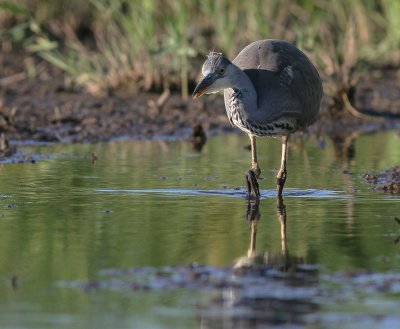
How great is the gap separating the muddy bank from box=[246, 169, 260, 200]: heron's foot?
3.77 meters

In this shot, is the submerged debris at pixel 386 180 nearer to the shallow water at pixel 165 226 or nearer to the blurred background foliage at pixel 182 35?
the shallow water at pixel 165 226

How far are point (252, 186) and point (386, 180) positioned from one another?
129 cm

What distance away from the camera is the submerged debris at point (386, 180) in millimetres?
8742

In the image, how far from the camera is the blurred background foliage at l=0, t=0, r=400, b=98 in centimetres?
1324

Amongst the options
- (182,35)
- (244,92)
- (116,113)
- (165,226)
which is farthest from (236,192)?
(182,35)

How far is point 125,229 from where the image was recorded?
734 centimetres

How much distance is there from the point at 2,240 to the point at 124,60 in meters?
6.76

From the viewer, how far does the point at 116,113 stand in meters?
13.2

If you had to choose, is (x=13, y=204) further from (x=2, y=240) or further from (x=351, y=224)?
(x=351, y=224)

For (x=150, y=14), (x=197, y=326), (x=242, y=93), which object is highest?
(x=150, y=14)

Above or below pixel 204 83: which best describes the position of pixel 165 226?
below

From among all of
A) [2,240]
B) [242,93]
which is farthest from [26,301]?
[242,93]

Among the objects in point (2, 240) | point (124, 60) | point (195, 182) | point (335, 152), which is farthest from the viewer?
point (124, 60)

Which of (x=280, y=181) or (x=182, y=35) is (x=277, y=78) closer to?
(x=280, y=181)
